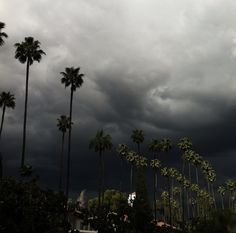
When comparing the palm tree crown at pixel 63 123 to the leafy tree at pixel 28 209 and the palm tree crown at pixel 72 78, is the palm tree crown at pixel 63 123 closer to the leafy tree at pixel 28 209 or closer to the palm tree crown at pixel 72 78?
the palm tree crown at pixel 72 78

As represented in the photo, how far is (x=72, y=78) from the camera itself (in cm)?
9894

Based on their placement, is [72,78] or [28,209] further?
[72,78]

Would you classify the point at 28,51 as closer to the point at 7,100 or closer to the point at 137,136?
the point at 7,100

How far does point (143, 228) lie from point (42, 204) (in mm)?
21900

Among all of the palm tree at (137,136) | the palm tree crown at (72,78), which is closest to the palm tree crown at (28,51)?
the palm tree crown at (72,78)

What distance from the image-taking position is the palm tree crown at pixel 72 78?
98938 mm

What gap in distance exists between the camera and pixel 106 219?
4725 centimetres

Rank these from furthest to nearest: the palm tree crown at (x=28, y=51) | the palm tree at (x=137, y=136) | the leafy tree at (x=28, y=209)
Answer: the palm tree at (x=137, y=136) → the palm tree crown at (x=28, y=51) → the leafy tree at (x=28, y=209)

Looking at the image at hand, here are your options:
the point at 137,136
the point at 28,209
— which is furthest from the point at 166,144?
the point at 28,209

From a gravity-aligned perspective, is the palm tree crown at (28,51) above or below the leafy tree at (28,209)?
above

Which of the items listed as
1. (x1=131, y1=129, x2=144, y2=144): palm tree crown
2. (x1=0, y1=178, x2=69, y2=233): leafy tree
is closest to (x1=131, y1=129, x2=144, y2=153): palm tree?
(x1=131, y1=129, x2=144, y2=144): palm tree crown

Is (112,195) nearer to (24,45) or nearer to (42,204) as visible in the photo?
(24,45)

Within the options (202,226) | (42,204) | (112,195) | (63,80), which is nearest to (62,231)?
(42,204)

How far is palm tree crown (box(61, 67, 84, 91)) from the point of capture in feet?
325
